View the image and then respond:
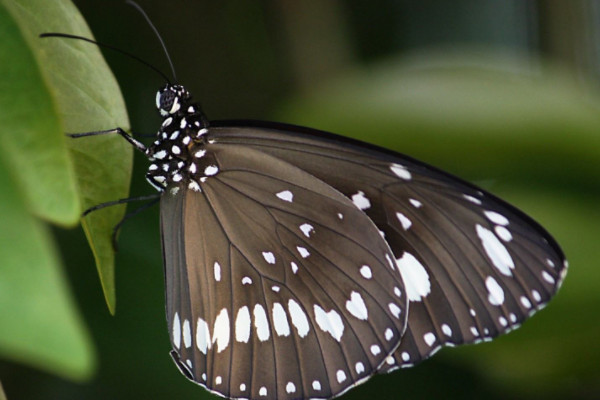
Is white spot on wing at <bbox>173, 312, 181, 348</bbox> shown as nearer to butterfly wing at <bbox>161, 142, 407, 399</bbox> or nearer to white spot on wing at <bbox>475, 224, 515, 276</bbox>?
butterfly wing at <bbox>161, 142, 407, 399</bbox>

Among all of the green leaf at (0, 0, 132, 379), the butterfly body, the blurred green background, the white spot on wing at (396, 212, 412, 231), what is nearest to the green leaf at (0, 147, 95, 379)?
the green leaf at (0, 0, 132, 379)

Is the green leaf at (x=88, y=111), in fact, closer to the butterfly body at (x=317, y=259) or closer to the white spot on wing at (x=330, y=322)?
the butterfly body at (x=317, y=259)

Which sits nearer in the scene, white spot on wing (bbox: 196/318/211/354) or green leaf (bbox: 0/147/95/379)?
green leaf (bbox: 0/147/95/379)

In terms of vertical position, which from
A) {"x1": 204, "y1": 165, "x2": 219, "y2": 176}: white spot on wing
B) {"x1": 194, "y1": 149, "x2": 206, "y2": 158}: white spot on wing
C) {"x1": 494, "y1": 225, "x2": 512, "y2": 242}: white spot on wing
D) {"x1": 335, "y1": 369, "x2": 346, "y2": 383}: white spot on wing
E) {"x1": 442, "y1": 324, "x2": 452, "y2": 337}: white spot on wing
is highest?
{"x1": 194, "y1": 149, "x2": 206, "y2": 158}: white spot on wing

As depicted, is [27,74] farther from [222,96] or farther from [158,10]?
[222,96]

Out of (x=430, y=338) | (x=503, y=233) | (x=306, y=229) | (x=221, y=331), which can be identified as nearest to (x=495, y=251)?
(x=503, y=233)

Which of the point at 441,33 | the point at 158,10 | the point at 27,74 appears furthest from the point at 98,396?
the point at 441,33

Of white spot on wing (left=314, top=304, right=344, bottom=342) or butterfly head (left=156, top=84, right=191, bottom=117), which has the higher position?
butterfly head (left=156, top=84, right=191, bottom=117)

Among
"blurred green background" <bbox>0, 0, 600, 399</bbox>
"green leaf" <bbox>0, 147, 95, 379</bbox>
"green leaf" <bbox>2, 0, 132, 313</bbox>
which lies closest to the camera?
"green leaf" <bbox>0, 147, 95, 379</bbox>
